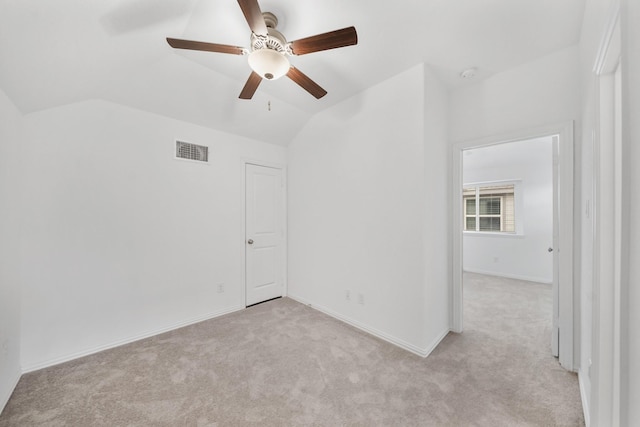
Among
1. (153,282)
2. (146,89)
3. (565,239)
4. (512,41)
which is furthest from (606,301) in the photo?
(146,89)

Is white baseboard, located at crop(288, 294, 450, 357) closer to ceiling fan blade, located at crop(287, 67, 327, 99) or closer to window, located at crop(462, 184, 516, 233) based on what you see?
ceiling fan blade, located at crop(287, 67, 327, 99)

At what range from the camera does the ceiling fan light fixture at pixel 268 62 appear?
151cm

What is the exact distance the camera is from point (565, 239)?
204 cm

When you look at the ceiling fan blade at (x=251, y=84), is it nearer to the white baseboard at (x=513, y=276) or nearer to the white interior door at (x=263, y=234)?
the white interior door at (x=263, y=234)

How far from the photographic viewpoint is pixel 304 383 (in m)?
1.89

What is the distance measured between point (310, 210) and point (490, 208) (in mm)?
4400

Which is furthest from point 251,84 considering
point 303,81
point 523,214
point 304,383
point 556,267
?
point 523,214

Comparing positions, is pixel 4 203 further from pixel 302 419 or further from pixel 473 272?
pixel 473 272

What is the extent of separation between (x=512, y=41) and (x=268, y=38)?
195cm

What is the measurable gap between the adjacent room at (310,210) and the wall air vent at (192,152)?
0.03 m

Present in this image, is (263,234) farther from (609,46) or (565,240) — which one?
(609,46)

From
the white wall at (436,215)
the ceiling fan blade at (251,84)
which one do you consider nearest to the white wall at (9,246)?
the ceiling fan blade at (251,84)

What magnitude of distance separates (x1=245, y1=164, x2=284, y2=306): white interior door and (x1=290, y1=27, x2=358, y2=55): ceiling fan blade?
214 centimetres

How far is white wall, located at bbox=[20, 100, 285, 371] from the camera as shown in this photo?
82.4 inches
